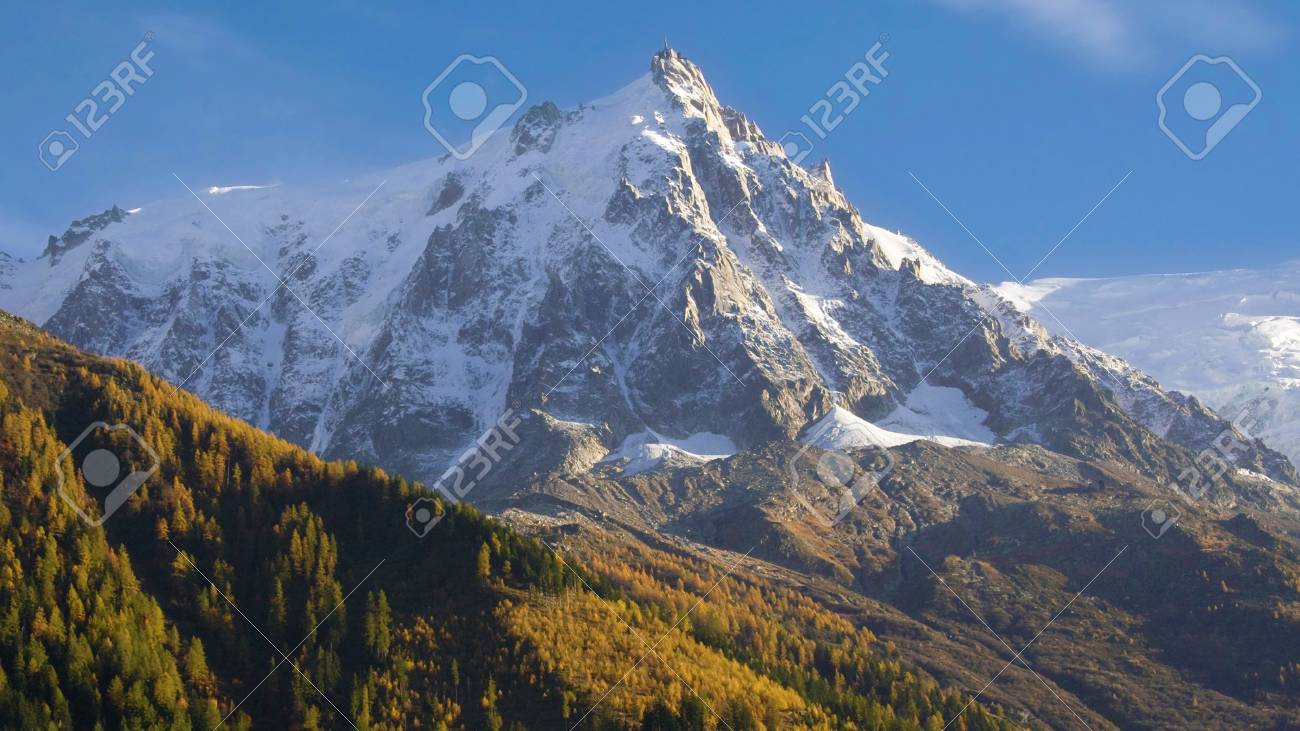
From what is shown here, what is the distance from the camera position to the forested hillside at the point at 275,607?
479 feet

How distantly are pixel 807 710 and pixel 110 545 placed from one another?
298 ft

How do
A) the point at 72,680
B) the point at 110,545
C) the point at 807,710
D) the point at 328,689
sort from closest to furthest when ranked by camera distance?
the point at 72,680, the point at 328,689, the point at 110,545, the point at 807,710

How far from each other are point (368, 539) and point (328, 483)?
1226cm

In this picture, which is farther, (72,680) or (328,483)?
(328,483)

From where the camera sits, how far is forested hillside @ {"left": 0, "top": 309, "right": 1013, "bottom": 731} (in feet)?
479

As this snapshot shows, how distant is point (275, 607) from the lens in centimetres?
16238

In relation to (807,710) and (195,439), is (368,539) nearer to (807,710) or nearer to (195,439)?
(195,439)

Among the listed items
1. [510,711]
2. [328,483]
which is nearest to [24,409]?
[328,483]

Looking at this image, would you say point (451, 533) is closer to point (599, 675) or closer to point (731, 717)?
point (599, 675)

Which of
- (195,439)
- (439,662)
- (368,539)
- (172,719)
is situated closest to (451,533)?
(368,539)

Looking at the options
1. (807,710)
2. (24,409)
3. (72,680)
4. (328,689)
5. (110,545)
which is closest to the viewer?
(72,680)

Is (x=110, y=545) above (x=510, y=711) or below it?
below

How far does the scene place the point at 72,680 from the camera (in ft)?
461


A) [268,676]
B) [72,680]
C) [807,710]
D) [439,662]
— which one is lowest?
[72,680]
